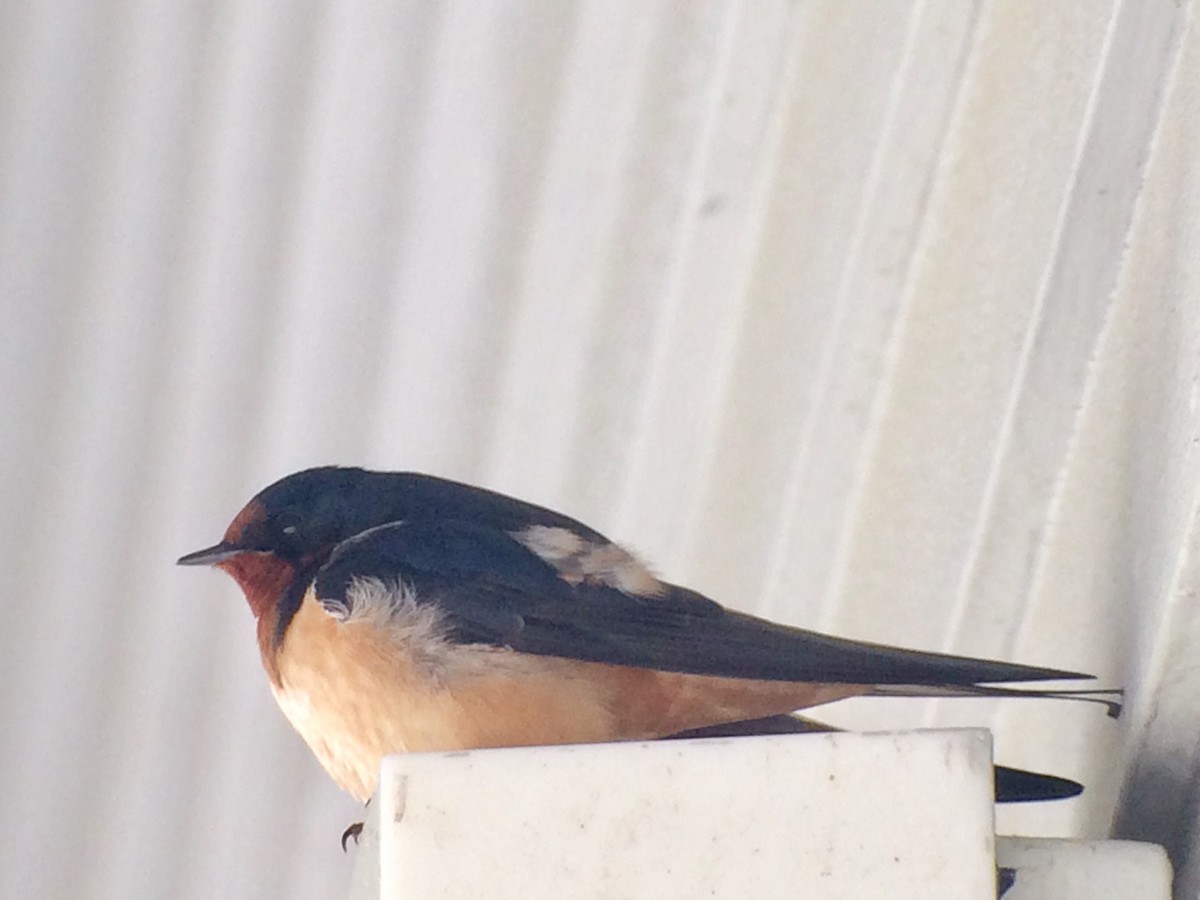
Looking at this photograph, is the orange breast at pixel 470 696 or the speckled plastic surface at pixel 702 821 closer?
the speckled plastic surface at pixel 702 821

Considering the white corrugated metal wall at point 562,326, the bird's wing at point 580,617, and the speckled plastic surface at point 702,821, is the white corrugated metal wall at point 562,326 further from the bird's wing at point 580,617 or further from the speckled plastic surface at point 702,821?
the speckled plastic surface at point 702,821

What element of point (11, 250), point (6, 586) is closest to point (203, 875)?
point (6, 586)

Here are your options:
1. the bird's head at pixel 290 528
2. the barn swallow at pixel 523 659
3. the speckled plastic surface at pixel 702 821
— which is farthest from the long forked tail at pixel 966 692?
the bird's head at pixel 290 528

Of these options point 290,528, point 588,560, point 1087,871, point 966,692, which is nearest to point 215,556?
point 290,528

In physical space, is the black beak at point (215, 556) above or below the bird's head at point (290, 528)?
below

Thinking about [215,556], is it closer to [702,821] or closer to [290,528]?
[290,528]

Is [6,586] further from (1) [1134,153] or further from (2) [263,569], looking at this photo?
(1) [1134,153]

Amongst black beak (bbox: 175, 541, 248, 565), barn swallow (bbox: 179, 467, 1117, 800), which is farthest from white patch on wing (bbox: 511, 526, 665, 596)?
black beak (bbox: 175, 541, 248, 565)
